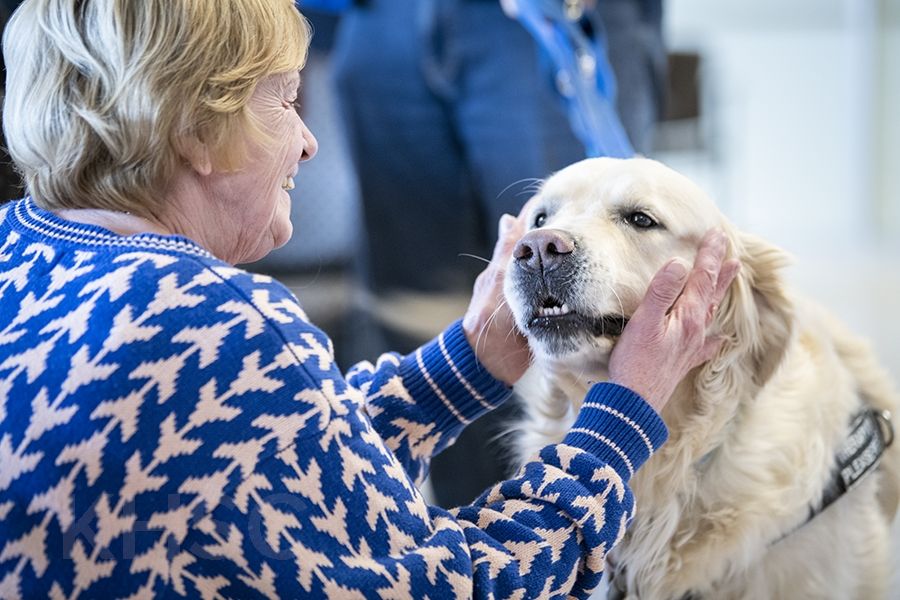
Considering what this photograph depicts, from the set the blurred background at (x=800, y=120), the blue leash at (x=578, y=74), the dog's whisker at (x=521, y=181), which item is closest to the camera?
the blue leash at (x=578, y=74)

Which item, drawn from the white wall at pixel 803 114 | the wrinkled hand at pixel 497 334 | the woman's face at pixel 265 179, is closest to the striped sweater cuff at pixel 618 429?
the wrinkled hand at pixel 497 334

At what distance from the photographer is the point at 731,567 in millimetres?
1407

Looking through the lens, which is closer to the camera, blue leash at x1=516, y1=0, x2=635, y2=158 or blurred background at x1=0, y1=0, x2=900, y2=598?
blue leash at x1=516, y1=0, x2=635, y2=158

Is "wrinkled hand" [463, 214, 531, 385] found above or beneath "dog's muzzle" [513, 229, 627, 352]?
beneath

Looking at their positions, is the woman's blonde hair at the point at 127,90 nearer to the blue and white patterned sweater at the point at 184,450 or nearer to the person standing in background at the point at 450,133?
the blue and white patterned sweater at the point at 184,450

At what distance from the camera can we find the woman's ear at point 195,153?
973mm

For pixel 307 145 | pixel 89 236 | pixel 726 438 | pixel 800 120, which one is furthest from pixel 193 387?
pixel 800 120

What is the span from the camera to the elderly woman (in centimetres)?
84

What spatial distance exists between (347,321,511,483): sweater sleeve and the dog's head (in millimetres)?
97

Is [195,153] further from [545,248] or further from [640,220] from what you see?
[640,220]

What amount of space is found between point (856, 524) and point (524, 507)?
721 mm

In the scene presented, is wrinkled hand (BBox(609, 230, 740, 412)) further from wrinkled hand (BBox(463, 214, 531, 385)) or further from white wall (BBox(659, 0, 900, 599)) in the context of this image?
white wall (BBox(659, 0, 900, 599))

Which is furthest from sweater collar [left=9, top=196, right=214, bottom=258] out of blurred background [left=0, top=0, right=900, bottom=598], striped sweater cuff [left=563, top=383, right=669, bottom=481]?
blurred background [left=0, top=0, right=900, bottom=598]

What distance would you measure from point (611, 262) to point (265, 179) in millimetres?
480
